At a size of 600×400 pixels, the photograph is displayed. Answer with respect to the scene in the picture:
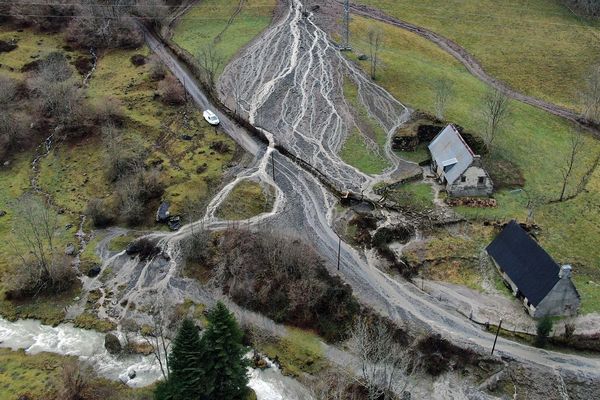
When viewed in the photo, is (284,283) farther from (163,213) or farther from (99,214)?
(99,214)

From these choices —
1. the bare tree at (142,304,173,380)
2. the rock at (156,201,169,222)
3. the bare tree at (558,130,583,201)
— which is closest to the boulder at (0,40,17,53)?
the rock at (156,201,169,222)

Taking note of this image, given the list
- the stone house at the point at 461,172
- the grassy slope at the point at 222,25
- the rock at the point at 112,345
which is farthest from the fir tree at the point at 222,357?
the grassy slope at the point at 222,25

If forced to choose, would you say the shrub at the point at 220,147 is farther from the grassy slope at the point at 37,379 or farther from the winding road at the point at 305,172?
the grassy slope at the point at 37,379

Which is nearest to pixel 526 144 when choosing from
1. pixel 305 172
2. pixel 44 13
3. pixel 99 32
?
pixel 305 172

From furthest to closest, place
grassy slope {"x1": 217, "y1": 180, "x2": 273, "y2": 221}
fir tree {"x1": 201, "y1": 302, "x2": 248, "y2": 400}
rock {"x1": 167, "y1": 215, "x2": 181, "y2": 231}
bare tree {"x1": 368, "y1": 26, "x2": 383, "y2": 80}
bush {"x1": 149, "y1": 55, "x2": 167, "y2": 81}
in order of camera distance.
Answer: bare tree {"x1": 368, "y1": 26, "x2": 383, "y2": 80}, bush {"x1": 149, "y1": 55, "x2": 167, "y2": 81}, grassy slope {"x1": 217, "y1": 180, "x2": 273, "y2": 221}, rock {"x1": 167, "y1": 215, "x2": 181, "y2": 231}, fir tree {"x1": 201, "y1": 302, "x2": 248, "y2": 400}

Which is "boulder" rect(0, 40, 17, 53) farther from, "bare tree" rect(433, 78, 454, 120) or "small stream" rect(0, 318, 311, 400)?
"bare tree" rect(433, 78, 454, 120)

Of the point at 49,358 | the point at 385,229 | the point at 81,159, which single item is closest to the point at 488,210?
the point at 385,229

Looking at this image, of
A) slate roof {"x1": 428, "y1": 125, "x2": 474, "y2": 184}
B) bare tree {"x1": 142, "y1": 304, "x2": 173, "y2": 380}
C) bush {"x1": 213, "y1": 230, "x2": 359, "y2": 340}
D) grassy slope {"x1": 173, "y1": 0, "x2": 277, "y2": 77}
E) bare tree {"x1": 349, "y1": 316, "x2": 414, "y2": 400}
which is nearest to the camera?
bare tree {"x1": 349, "y1": 316, "x2": 414, "y2": 400}
